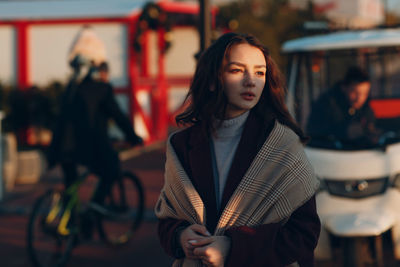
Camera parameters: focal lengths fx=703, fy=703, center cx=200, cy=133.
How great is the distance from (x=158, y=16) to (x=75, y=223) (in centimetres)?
1195

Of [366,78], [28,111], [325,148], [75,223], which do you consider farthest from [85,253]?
[28,111]

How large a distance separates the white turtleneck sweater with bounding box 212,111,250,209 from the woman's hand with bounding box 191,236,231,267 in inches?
6.7

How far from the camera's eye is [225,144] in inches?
104

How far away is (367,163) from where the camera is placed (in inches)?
211

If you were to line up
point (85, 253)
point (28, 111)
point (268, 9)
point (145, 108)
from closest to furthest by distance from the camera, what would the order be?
point (85, 253) < point (28, 111) < point (145, 108) < point (268, 9)

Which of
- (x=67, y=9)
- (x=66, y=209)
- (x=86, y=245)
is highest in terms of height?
(x=67, y=9)

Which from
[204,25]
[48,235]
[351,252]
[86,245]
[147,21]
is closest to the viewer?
[351,252]

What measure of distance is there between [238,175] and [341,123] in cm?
353

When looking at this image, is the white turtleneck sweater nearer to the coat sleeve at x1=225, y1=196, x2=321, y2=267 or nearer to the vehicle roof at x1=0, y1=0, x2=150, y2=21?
the coat sleeve at x1=225, y1=196, x2=321, y2=267

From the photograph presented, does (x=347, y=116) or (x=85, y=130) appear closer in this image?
(x=347, y=116)

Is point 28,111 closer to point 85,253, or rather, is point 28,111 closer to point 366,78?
point 85,253

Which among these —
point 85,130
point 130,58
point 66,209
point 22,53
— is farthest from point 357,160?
point 22,53

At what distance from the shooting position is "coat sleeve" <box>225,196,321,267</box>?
2.46 metres

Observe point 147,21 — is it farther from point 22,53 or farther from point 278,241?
point 278,241
